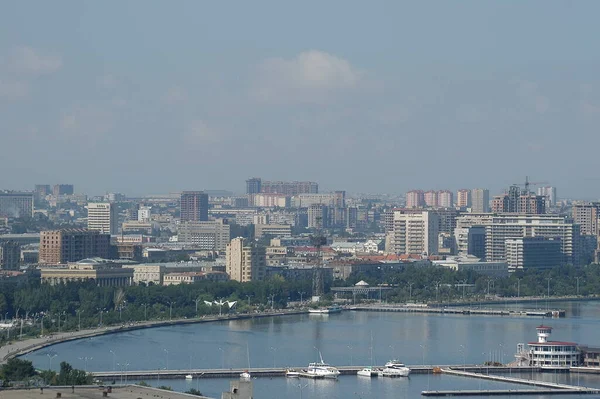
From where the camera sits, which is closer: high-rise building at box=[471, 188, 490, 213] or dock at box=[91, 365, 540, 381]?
dock at box=[91, 365, 540, 381]

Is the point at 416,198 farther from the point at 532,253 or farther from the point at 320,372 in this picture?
the point at 320,372

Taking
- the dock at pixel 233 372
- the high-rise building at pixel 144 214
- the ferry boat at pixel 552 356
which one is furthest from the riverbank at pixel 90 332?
the high-rise building at pixel 144 214

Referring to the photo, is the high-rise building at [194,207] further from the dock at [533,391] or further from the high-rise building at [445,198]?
the dock at [533,391]

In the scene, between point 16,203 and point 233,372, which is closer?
point 233,372

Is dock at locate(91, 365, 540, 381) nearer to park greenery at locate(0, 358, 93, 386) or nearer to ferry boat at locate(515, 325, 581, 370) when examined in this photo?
ferry boat at locate(515, 325, 581, 370)

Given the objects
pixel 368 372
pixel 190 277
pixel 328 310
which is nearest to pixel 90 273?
pixel 190 277

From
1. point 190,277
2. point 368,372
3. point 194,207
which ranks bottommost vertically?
point 368,372

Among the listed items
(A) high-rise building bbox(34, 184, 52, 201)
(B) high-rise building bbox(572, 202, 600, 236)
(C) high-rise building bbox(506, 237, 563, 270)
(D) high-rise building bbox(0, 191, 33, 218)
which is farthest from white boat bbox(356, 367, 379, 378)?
(A) high-rise building bbox(34, 184, 52, 201)
